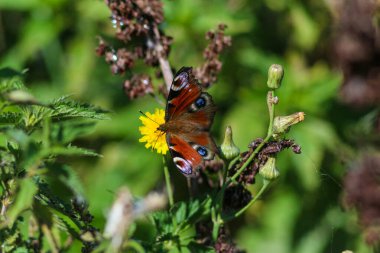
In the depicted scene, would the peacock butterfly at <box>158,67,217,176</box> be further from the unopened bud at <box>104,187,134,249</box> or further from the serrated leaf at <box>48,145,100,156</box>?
the unopened bud at <box>104,187,134,249</box>

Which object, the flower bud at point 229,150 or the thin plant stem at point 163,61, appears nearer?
the flower bud at point 229,150

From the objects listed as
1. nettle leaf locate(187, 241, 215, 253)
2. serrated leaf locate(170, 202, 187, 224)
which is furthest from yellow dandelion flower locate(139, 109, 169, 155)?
nettle leaf locate(187, 241, 215, 253)

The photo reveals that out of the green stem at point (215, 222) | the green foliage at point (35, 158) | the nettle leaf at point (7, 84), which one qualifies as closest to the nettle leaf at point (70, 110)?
the green foliage at point (35, 158)

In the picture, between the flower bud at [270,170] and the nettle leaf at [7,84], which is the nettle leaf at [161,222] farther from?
the nettle leaf at [7,84]

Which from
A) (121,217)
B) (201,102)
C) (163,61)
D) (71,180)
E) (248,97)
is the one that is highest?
(248,97)

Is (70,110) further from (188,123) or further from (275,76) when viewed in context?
(275,76)

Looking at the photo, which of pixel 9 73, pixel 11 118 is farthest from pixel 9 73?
pixel 11 118

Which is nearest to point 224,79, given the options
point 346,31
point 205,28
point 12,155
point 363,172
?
point 205,28
